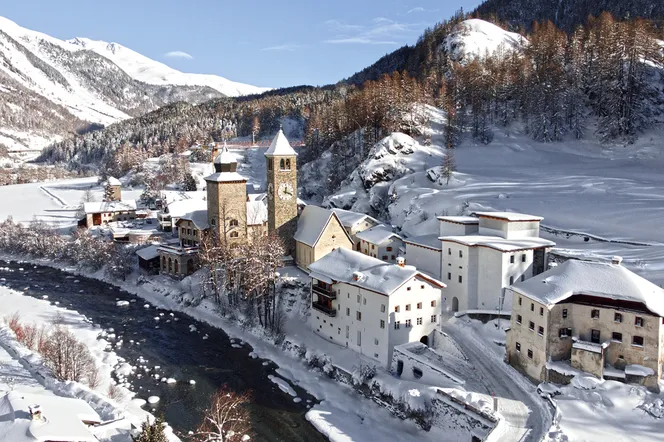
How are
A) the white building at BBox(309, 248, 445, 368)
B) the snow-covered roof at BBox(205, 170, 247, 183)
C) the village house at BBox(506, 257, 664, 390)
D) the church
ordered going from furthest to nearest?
the snow-covered roof at BBox(205, 170, 247, 183) → the church → the white building at BBox(309, 248, 445, 368) → the village house at BBox(506, 257, 664, 390)

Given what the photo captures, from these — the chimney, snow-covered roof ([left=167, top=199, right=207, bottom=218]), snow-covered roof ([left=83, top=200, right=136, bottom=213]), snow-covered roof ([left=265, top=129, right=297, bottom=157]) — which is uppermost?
snow-covered roof ([left=265, top=129, right=297, bottom=157])

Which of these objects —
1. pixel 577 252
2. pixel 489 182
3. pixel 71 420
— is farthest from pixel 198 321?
pixel 489 182

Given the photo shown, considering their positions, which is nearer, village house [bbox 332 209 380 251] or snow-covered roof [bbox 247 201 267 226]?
village house [bbox 332 209 380 251]

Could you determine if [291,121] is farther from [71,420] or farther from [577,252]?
[71,420]

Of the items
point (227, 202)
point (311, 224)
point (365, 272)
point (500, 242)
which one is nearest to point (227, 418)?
point (365, 272)

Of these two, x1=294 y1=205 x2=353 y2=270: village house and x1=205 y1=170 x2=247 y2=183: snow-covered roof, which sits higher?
x1=205 y1=170 x2=247 y2=183: snow-covered roof

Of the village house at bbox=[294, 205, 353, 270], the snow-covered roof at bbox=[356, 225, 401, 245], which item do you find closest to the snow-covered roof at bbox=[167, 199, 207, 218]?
the village house at bbox=[294, 205, 353, 270]

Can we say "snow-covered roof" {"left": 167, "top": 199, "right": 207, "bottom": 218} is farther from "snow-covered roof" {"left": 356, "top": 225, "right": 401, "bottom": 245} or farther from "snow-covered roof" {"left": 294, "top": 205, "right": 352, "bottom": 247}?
"snow-covered roof" {"left": 356, "top": 225, "right": 401, "bottom": 245}
